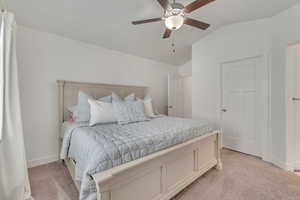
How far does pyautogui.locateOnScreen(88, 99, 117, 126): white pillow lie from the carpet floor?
891mm

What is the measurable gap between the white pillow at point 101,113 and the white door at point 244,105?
2568 millimetres

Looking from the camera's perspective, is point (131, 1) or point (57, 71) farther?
point (57, 71)

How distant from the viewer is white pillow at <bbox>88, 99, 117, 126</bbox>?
6.93ft

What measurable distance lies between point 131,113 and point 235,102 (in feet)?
7.70

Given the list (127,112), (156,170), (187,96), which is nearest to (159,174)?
(156,170)

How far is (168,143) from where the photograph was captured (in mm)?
1644

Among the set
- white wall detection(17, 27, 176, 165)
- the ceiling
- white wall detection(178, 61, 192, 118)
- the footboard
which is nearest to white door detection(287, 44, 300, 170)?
the ceiling

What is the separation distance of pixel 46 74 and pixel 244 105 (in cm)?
388

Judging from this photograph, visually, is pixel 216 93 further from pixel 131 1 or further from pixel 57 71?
pixel 57 71

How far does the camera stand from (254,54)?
2863mm

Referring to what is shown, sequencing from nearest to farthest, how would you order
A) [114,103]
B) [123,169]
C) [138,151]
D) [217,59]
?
[123,169] → [138,151] → [114,103] → [217,59]

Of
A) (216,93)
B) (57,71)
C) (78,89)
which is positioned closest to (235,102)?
(216,93)

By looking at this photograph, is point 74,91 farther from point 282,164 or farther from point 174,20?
point 282,164

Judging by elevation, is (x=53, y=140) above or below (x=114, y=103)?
below
